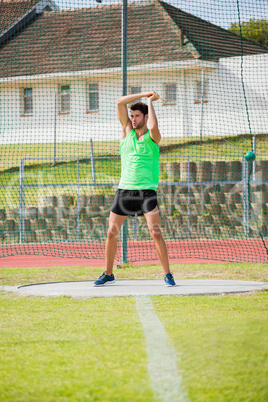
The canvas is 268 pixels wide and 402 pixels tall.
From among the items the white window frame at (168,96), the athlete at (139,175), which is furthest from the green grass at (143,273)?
the white window frame at (168,96)

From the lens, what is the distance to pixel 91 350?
11.3 ft

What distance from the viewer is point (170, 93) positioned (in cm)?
2003

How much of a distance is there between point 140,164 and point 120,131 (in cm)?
1250

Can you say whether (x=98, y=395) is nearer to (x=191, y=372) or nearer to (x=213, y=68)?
(x=191, y=372)

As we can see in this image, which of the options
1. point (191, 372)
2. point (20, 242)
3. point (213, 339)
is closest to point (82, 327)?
point (213, 339)

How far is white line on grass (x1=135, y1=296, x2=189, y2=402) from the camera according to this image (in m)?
2.57

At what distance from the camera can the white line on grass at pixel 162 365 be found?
101 inches

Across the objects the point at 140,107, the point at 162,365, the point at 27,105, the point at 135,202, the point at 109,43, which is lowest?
the point at 162,365

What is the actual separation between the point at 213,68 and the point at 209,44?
49.9 inches

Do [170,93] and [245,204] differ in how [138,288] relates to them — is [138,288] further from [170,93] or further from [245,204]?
[170,93]

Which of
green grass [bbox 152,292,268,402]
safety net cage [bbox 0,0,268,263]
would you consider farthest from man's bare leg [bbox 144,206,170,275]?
safety net cage [bbox 0,0,268,263]

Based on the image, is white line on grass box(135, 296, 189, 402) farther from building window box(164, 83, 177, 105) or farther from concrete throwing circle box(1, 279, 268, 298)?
building window box(164, 83, 177, 105)

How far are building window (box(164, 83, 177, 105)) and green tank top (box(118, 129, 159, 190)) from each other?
44.3ft

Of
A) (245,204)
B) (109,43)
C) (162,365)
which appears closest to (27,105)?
(109,43)
